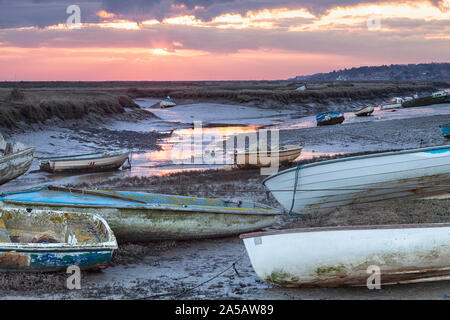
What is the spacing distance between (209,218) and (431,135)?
19.7m

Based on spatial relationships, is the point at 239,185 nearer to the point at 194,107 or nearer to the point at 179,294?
the point at 179,294

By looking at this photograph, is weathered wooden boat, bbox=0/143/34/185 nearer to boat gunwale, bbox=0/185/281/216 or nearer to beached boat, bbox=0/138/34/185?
beached boat, bbox=0/138/34/185

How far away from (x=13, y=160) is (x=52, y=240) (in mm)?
7774

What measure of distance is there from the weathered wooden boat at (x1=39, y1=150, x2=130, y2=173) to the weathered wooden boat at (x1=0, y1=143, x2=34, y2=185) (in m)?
1.74

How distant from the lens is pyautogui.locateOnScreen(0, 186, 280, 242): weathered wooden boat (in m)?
9.28

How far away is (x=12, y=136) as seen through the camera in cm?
2342

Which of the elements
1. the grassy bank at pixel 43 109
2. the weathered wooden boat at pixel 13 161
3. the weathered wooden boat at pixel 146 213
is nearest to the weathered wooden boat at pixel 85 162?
the weathered wooden boat at pixel 13 161

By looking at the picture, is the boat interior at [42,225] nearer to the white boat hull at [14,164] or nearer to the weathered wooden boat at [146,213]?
the weathered wooden boat at [146,213]

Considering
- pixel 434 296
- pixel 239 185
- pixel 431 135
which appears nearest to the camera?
pixel 434 296

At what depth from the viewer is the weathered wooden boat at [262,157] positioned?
664 inches

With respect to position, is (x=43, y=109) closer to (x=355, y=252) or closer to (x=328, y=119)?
(x=328, y=119)

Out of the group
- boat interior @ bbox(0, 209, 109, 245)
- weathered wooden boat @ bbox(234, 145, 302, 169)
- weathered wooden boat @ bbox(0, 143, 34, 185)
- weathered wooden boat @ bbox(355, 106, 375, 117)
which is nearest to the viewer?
boat interior @ bbox(0, 209, 109, 245)

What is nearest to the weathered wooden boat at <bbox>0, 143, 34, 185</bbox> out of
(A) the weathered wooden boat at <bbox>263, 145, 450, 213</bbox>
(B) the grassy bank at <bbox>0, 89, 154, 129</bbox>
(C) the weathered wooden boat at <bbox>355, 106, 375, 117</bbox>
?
(B) the grassy bank at <bbox>0, 89, 154, 129</bbox>
